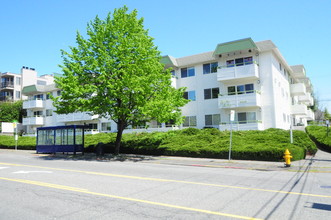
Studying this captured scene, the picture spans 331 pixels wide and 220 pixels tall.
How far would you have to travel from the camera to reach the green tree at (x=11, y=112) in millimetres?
54122

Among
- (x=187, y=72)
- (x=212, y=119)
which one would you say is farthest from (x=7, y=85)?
(x=212, y=119)

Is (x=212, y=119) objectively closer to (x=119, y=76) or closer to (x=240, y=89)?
(x=240, y=89)

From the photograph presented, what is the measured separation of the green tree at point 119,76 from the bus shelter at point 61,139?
3.47 meters

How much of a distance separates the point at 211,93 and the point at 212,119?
305 cm

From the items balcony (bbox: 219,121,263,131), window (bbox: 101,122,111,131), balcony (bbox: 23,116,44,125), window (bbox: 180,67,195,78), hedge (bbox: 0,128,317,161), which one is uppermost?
window (bbox: 180,67,195,78)

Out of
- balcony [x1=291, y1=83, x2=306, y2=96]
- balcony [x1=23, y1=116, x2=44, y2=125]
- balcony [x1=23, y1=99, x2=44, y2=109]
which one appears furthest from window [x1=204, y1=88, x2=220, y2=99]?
balcony [x1=23, y1=99, x2=44, y2=109]

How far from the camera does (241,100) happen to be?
90.6 ft

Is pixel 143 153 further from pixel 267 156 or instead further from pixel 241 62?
pixel 241 62

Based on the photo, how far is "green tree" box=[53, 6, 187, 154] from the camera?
18.4m

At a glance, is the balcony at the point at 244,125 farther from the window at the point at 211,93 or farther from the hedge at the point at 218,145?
the window at the point at 211,93

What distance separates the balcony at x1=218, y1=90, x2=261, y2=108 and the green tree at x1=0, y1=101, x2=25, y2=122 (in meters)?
45.2

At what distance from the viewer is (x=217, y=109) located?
99.5 feet

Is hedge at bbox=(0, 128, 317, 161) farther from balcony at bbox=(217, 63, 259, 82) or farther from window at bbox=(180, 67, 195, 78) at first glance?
window at bbox=(180, 67, 195, 78)

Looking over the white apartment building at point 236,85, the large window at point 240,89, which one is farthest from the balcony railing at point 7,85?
the large window at point 240,89
